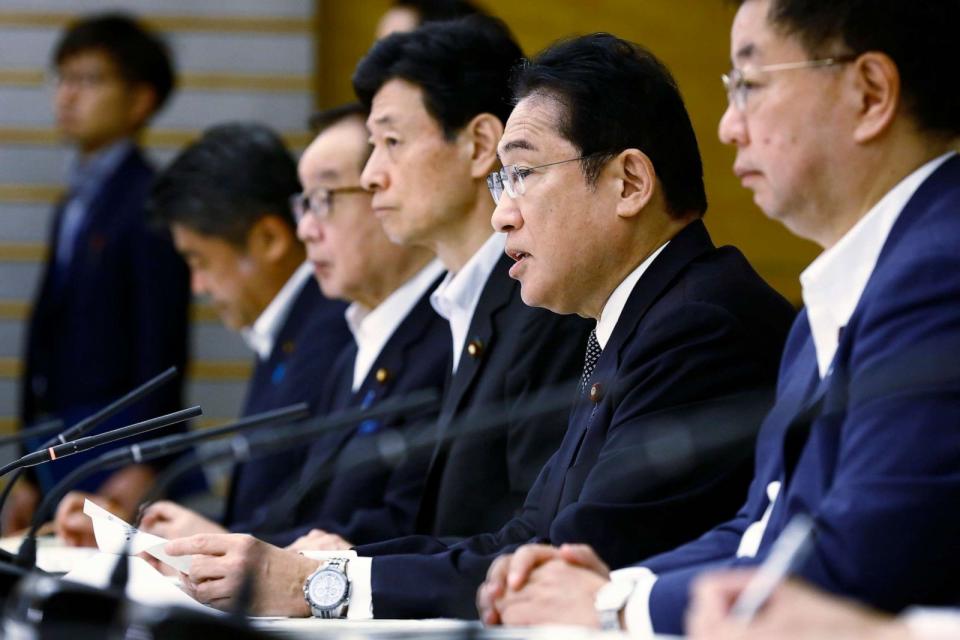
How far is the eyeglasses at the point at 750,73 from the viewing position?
193 cm

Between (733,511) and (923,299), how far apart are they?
64 cm

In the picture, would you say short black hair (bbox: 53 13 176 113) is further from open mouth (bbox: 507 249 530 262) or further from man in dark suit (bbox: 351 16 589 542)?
open mouth (bbox: 507 249 530 262)

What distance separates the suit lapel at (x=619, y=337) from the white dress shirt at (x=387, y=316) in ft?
3.34

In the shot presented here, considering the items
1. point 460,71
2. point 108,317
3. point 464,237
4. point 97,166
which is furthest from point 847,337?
point 97,166

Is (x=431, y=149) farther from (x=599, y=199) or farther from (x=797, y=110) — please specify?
(x=797, y=110)

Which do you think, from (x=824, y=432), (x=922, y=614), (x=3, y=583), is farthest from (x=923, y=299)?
(x=3, y=583)

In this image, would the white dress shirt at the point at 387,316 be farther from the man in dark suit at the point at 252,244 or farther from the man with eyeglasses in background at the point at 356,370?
the man in dark suit at the point at 252,244

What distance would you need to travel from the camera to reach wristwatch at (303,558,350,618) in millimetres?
2406

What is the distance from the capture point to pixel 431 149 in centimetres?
319

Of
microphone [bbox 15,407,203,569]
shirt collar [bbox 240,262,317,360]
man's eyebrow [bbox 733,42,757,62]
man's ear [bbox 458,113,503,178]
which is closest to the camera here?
man's eyebrow [bbox 733,42,757,62]

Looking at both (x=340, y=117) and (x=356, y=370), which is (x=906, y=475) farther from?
(x=340, y=117)

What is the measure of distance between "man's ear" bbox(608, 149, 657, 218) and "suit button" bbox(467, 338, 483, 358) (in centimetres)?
50

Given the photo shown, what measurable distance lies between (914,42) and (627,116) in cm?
67

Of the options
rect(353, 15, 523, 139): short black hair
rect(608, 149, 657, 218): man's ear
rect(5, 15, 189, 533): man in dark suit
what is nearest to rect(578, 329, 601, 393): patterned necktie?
rect(608, 149, 657, 218): man's ear
